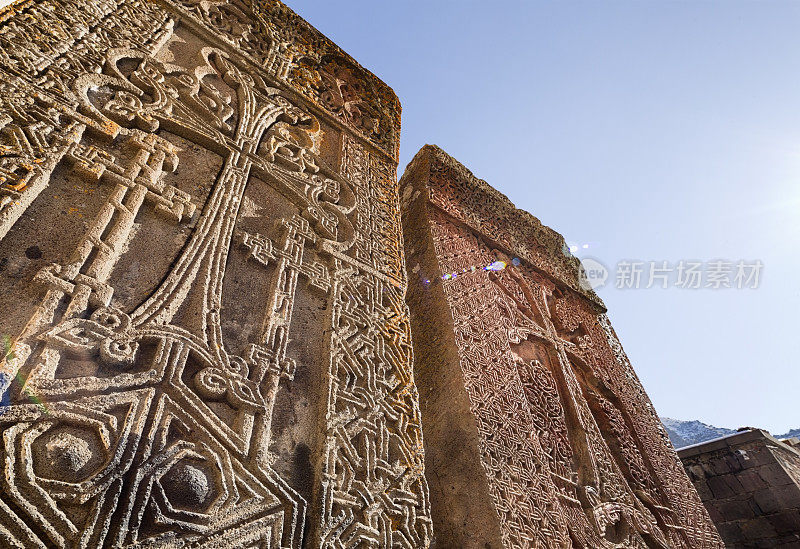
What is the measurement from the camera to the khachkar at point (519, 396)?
2031mm

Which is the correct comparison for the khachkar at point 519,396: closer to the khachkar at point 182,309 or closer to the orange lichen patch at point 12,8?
the khachkar at point 182,309

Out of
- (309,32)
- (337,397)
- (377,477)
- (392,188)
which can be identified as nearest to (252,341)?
(337,397)

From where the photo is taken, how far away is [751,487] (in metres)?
5.44

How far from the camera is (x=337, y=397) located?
1.56 meters

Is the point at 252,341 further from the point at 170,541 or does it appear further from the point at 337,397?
the point at 170,541

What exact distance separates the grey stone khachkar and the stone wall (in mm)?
3321

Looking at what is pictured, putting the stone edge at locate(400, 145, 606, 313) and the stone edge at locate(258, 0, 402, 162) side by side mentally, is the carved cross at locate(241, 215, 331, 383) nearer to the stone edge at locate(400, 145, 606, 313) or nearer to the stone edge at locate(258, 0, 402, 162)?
the stone edge at locate(258, 0, 402, 162)

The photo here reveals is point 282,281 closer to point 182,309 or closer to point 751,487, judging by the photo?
point 182,309

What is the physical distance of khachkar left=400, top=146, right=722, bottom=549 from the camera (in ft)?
6.66

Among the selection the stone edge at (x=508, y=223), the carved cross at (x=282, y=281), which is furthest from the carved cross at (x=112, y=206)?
the stone edge at (x=508, y=223)

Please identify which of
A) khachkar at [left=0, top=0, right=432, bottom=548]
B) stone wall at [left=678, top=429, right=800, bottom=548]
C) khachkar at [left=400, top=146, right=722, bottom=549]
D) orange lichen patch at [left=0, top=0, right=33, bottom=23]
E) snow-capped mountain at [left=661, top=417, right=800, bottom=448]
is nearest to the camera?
khachkar at [left=0, top=0, right=432, bottom=548]

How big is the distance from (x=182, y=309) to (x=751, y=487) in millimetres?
6659

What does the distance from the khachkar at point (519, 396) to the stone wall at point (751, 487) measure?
10.4 ft

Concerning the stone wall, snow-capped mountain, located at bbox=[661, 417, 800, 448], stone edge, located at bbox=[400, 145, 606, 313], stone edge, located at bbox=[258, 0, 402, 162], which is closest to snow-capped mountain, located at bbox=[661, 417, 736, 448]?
snow-capped mountain, located at bbox=[661, 417, 800, 448]
